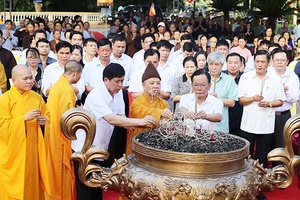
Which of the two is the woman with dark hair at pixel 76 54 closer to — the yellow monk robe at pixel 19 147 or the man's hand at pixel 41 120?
the yellow monk robe at pixel 19 147

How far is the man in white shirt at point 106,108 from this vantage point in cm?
330

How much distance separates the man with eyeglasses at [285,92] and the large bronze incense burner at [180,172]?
2231 mm

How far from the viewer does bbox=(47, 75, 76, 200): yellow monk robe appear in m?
3.99

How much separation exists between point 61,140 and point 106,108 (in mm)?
865

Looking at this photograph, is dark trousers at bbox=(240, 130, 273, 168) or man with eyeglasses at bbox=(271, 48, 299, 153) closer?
dark trousers at bbox=(240, 130, 273, 168)

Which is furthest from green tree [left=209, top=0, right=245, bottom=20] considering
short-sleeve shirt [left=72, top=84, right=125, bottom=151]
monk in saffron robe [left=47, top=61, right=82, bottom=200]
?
short-sleeve shirt [left=72, top=84, right=125, bottom=151]

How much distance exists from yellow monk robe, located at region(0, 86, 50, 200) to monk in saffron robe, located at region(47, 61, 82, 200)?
0.19 m

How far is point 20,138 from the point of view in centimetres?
371

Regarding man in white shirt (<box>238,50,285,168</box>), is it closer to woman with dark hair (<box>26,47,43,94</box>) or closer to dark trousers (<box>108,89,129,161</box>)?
dark trousers (<box>108,89,129,161</box>)

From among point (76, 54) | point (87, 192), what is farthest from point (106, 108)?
point (76, 54)

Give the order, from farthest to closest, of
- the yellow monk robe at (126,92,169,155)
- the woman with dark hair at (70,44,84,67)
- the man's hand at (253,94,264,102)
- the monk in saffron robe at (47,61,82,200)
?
the woman with dark hair at (70,44,84,67) → the man's hand at (253,94,264,102) → the monk in saffron robe at (47,61,82,200) → the yellow monk robe at (126,92,169,155)

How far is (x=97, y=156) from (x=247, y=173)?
0.64 m

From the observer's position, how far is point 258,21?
15.0 m

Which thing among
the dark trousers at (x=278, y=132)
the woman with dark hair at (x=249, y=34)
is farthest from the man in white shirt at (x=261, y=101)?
the woman with dark hair at (x=249, y=34)
